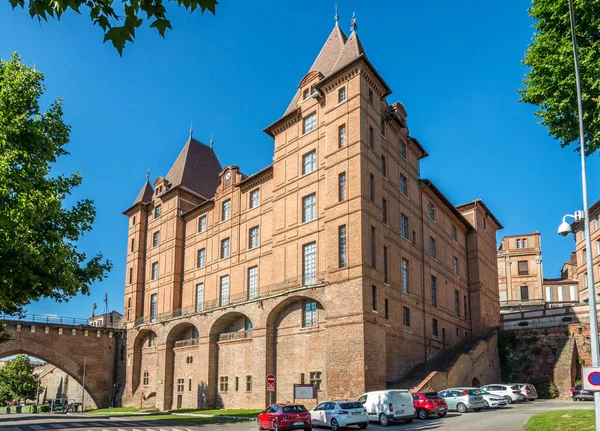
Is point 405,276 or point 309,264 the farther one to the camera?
point 405,276

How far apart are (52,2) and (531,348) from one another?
4686 cm

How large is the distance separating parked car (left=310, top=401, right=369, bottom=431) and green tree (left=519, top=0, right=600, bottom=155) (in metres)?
14.2

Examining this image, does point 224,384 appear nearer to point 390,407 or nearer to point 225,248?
point 225,248

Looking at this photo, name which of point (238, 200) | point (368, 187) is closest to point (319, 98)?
point (368, 187)

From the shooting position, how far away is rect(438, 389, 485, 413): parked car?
1172 inches

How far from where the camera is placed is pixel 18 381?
7712 cm

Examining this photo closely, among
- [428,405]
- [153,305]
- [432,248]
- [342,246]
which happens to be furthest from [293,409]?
[153,305]

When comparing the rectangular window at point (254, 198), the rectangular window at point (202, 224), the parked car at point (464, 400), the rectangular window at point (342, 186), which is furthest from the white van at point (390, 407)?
the rectangular window at point (202, 224)

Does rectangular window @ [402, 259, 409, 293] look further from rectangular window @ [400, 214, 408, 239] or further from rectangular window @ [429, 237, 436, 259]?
rectangular window @ [429, 237, 436, 259]

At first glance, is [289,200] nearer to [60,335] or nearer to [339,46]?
[339,46]

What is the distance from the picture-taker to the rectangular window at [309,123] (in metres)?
39.2

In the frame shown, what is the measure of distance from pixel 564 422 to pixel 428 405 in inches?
327

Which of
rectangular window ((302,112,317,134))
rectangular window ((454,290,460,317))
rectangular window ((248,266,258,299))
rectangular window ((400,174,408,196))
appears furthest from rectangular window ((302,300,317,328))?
rectangular window ((454,290,460,317))

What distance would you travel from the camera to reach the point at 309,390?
30516 millimetres
